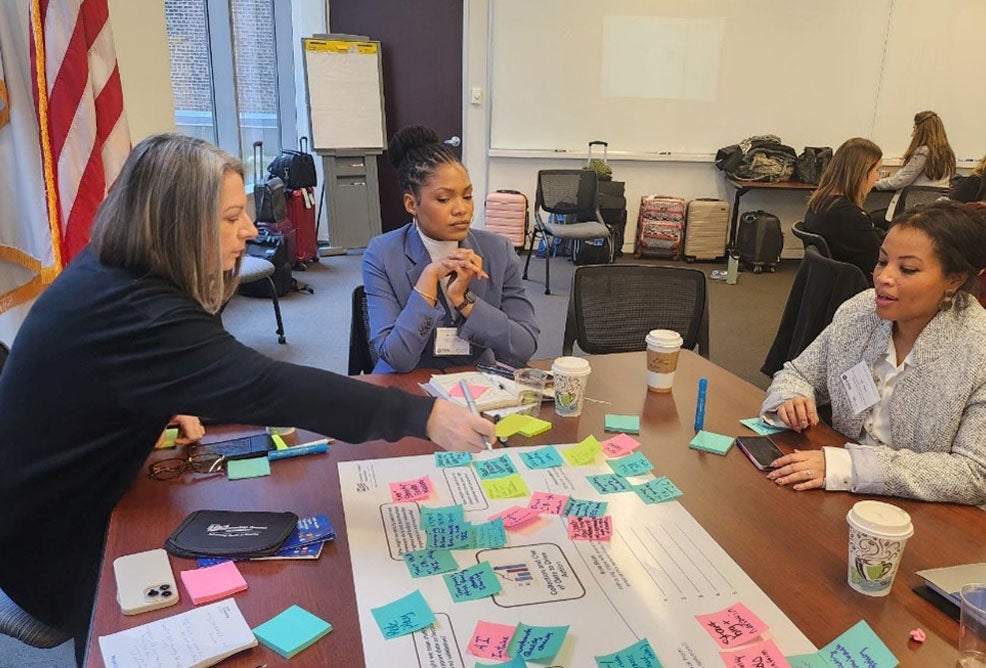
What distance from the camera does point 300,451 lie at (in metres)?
1.42

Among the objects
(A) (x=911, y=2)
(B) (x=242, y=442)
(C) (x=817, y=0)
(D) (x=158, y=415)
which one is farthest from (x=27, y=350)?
(A) (x=911, y=2)

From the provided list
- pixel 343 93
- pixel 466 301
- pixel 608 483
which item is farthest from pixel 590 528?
pixel 343 93

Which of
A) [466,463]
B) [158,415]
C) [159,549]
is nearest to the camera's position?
[159,549]

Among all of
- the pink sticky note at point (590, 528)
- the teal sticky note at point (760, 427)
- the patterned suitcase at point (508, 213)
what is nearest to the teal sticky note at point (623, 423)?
the teal sticky note at point (760, 427)

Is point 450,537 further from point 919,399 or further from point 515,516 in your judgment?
point 919,399

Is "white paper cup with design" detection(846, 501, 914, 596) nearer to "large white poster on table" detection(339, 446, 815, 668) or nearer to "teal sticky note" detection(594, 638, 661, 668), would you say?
"large white poster on table" detection(339, 446, 815, 668)

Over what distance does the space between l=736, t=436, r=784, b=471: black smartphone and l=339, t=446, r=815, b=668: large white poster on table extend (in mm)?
260

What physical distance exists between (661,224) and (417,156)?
5140mm

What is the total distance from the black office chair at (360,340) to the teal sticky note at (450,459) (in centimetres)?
80

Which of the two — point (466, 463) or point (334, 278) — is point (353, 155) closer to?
point (334, 278)

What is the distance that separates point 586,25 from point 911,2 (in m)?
3.01

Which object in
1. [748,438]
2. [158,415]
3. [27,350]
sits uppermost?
[27,350]

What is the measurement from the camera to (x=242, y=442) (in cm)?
146

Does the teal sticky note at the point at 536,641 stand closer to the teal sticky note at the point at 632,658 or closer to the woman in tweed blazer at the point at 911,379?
the teal sticky note at the point at 632,658
